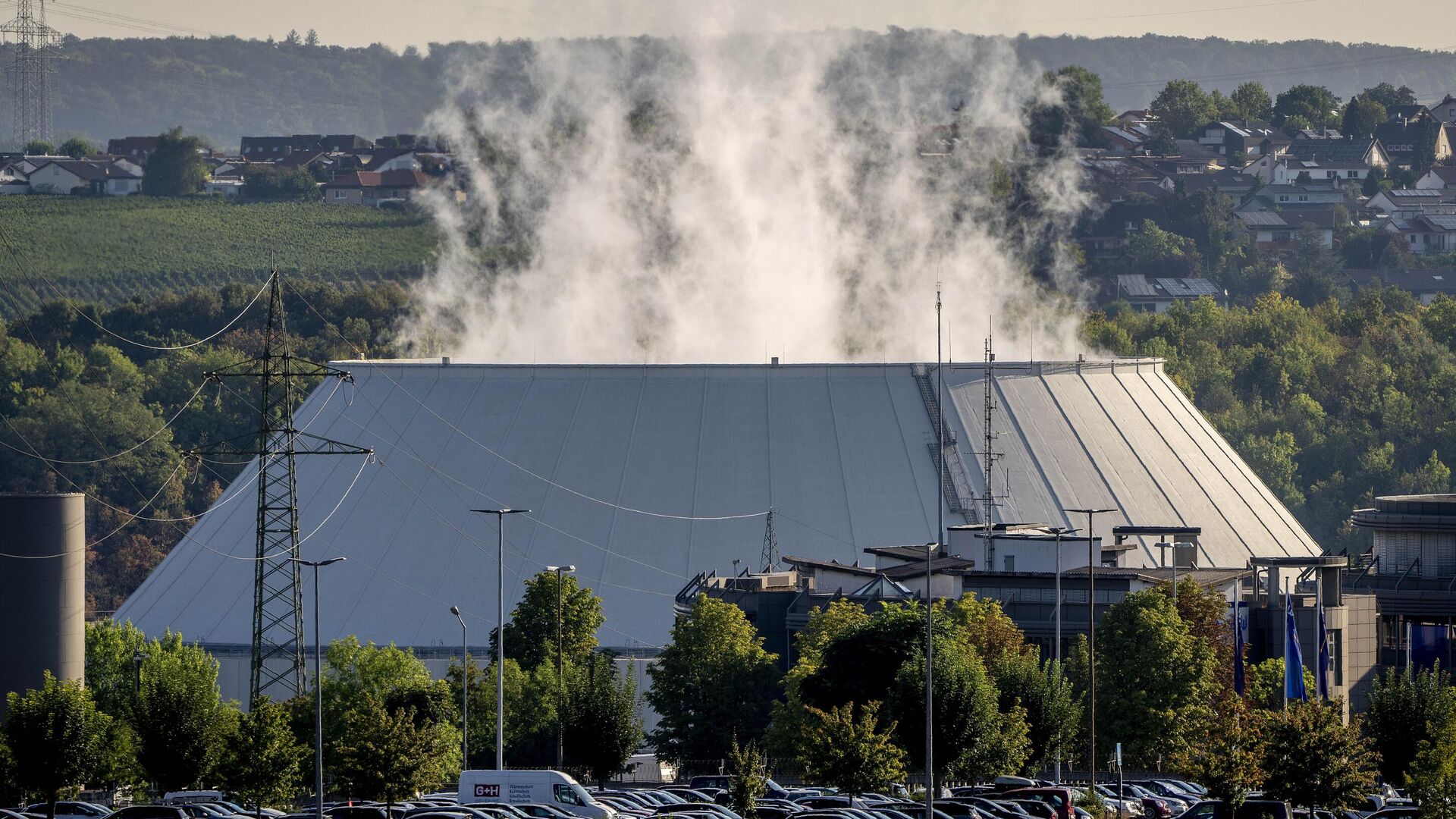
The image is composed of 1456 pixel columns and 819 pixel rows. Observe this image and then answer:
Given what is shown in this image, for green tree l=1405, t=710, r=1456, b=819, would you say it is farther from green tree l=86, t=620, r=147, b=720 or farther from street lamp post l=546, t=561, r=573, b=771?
green tree l=86, t=620, r=147, b=720

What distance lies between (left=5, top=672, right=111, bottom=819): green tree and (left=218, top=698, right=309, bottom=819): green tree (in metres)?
4.37

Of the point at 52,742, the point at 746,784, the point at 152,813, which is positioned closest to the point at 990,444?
the point at 52,742

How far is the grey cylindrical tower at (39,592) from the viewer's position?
63.8 meters

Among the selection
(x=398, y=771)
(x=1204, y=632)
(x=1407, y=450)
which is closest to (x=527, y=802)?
(x=398, y=771)

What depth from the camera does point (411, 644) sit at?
79438mm

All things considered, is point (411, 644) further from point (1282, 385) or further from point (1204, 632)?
point (1282, 385)

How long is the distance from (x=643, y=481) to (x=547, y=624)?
18559mm

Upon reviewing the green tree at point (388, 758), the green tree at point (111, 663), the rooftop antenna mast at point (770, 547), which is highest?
the rooftop antenna mast at point (770, 547)

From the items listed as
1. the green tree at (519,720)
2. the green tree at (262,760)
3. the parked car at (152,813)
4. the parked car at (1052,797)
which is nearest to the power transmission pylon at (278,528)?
the green tree at (262,760)

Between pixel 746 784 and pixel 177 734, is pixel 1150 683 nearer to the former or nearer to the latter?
pixel 746 784

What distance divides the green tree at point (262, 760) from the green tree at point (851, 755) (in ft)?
35.1

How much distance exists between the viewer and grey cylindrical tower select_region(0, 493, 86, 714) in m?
63.8

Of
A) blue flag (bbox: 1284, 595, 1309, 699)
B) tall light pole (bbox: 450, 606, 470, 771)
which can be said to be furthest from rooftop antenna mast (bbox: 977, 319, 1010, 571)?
blue flag (bbox: 1284, 595, 1309, 699)

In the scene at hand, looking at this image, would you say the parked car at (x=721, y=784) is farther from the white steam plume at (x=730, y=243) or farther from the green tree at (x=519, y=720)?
the white steam plume at (x=730, y=243)
